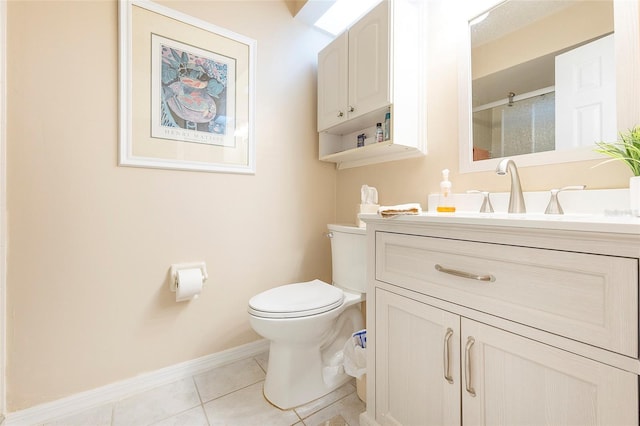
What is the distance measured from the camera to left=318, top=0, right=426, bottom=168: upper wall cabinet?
1.37m

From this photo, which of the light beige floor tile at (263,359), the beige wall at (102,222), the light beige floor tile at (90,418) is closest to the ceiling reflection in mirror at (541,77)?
the beige wall at (102,222)

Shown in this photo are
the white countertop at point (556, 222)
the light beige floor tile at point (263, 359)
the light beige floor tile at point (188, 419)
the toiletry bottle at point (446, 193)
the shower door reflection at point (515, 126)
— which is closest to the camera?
the white countertop at point (556, 222)

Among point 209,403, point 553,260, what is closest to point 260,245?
point 209,403

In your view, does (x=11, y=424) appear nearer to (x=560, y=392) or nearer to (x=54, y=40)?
(x=54, y=40)

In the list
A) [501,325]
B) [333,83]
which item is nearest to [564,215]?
[501,325]

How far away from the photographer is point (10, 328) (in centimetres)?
112

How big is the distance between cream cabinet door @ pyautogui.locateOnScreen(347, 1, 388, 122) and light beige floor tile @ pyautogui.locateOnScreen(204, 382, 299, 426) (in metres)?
1.55

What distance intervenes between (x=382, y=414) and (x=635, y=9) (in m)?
1.63

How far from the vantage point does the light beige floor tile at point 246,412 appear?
1.17 meters

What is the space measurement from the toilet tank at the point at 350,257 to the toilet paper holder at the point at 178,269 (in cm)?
75

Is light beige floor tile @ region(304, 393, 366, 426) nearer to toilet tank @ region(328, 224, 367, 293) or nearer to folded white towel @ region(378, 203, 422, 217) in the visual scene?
toilet tank @ region(328, 224, 367, 293)

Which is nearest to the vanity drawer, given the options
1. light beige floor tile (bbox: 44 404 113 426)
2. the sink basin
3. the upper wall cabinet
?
the sink basin

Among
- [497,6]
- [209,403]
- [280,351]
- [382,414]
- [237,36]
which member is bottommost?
[209,403]

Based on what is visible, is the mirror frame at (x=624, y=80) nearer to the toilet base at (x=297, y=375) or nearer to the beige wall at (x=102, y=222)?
the toilet base at (x=297, y=375)
